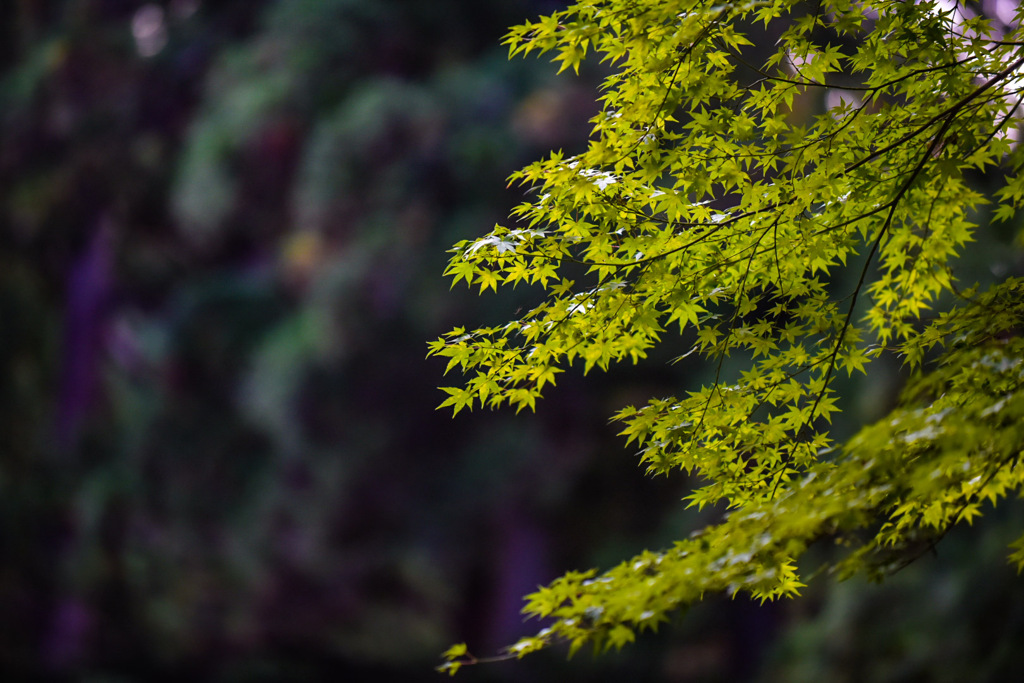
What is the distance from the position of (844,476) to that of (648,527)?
858cm

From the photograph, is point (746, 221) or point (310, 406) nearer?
point (746, 221)

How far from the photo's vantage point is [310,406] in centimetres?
1110

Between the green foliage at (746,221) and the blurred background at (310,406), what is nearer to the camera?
the green foliage at (746,221)

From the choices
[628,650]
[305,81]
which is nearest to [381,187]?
[305,81]

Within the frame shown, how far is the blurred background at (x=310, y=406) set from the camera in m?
10.8

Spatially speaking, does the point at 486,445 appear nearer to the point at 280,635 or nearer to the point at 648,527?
the point at 648,527

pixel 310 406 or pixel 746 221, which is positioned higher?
pixel 310 406

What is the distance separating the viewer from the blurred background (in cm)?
1080

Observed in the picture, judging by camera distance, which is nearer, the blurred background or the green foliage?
the green foliage

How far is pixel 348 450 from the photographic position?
36.2ft

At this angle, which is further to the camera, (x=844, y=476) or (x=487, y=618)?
(x=487, y=618)

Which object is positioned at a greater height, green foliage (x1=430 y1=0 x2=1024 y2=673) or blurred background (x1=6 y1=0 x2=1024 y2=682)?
blurred background (x1=6 y1=0 x2=1024 y2=682)

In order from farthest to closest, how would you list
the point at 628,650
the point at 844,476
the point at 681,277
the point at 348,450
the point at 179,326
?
the point at 179,326, the point at 348,450, the point at 628,650, the point at 681,277, the point at 844,476

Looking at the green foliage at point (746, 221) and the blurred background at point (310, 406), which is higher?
the blurred background at point (310, 406)
